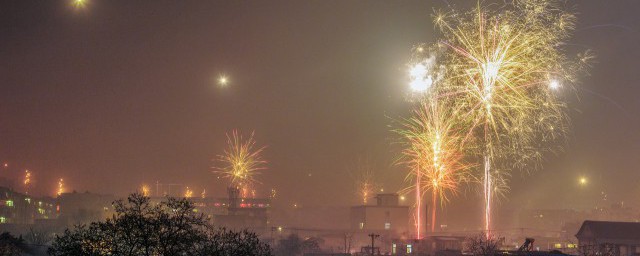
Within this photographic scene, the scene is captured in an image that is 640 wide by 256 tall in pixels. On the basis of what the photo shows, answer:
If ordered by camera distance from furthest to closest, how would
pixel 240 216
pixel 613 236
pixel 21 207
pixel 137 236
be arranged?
pixel 240 216 → pixel 21 207 → pixel 613 236 → pixel 137 236

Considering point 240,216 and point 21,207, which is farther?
point 240,216

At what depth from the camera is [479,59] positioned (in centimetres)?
6241

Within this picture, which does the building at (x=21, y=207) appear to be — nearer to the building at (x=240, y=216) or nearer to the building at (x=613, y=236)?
the building at (x=240, y=216)

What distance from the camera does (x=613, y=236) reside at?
9194 centimetres

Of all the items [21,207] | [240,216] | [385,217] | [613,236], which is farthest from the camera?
[240,216]

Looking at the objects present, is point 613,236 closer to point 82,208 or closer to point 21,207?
point 82,208

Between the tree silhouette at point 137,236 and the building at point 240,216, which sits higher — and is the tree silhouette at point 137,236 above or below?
above

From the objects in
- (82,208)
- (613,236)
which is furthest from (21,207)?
(613,236)

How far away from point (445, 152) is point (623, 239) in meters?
34.6

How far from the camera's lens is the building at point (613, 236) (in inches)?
3558

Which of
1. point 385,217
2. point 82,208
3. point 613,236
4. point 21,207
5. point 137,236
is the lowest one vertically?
point 613,236

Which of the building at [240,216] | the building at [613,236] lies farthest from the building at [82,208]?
the building at [613,236]

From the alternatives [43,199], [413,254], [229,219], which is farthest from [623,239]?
[43,199]

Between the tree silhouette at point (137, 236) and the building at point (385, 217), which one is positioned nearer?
the tree silhouette at point (137, 236)
